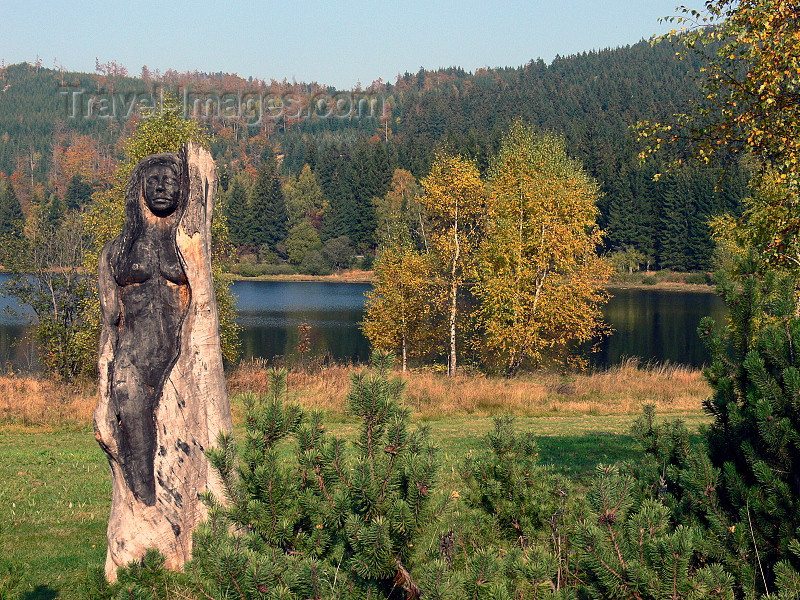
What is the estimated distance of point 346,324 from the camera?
46.5m

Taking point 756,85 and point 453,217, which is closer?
point 756,85

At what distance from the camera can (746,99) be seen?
9.23m

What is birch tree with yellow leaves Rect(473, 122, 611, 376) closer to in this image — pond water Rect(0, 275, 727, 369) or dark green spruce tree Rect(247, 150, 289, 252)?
pond water Rect(0, 275, 727, 369)

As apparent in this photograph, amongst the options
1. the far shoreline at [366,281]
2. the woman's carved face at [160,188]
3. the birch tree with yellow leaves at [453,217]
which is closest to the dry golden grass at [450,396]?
the birch tree with yellow leaves at [453,217]

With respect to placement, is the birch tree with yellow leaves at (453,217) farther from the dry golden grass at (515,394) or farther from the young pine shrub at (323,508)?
the young pine shrub at (323,508)

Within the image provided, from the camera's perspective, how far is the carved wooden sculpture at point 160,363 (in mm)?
6000

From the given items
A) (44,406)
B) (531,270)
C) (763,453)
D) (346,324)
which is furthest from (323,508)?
(346,324)

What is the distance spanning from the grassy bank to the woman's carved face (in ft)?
5.51

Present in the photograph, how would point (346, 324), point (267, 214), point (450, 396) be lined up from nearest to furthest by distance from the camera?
point (450, 396)
point (346, 324)
point (267, 214)

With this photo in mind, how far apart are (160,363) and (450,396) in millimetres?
11728

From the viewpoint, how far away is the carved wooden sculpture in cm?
600

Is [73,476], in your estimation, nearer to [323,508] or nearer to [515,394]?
[323,508]

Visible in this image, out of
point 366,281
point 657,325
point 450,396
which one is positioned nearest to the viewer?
point 450,396

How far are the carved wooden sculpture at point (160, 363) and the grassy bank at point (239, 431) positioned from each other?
0.46 meters
